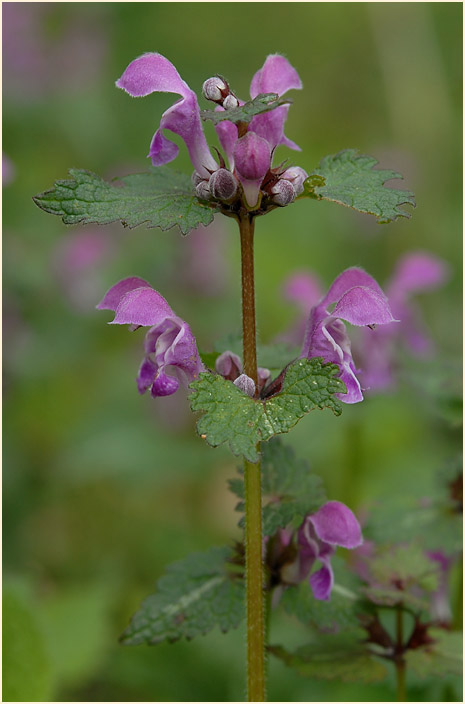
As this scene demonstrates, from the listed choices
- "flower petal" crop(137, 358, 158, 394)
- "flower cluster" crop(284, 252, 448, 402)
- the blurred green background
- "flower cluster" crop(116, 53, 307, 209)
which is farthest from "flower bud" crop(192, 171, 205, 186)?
"flower cluster" crop(284, 252, 448, 402)

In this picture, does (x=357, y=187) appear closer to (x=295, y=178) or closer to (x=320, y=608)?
(x=295, y=178)

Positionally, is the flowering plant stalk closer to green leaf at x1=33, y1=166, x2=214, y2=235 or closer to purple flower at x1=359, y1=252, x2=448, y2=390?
green leaf at x1=33, y1=166, x2=214, y2=235

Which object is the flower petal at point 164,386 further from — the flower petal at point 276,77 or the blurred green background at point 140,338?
the flower petal at point 276,77

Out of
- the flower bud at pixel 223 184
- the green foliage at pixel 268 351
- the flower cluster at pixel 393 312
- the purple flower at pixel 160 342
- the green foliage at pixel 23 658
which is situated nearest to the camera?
the flower bud at pixel 223 184

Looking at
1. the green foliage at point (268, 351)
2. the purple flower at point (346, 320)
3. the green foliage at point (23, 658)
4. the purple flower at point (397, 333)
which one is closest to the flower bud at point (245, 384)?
the purple flower at point (346, 320)

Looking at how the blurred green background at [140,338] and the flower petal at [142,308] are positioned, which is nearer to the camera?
the flower petal at [142,308]

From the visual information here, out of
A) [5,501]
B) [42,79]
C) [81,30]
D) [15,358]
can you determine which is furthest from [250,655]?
[81,30]

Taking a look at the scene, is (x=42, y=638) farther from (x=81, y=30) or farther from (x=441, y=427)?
(x=81, y=30)

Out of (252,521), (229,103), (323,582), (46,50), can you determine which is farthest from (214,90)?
(46,50)
